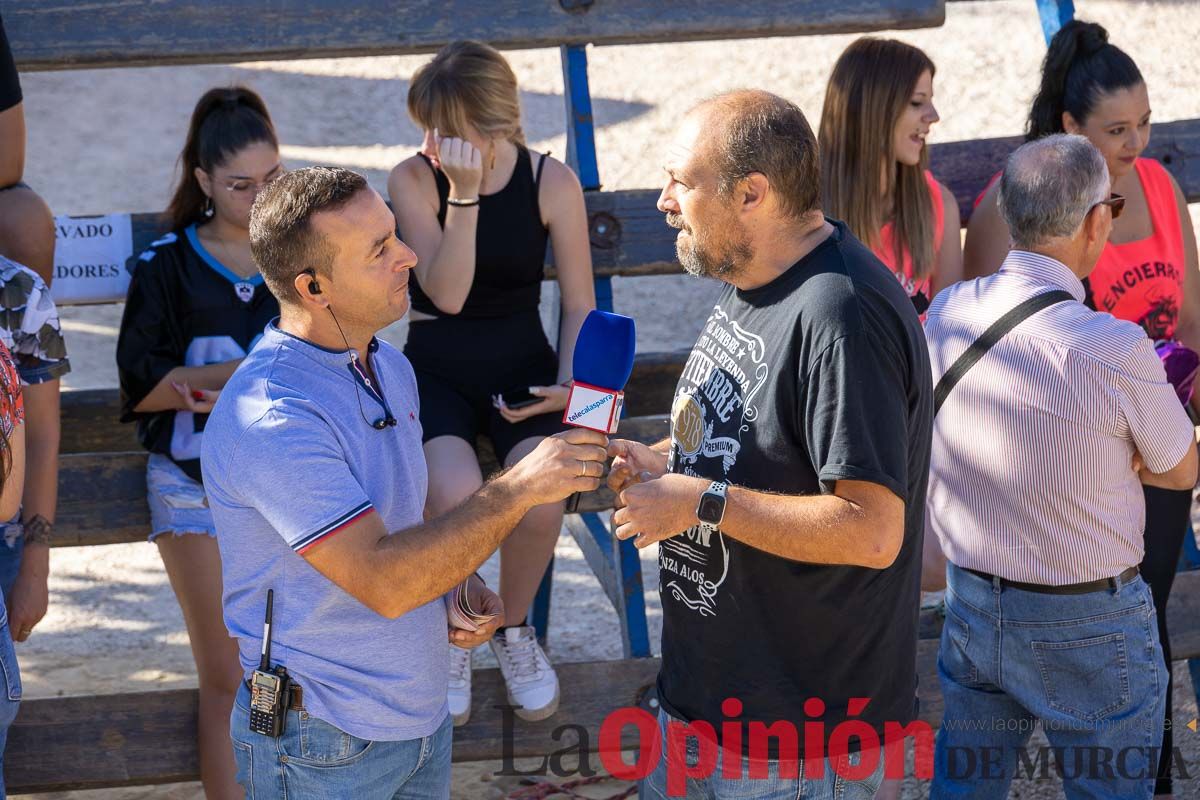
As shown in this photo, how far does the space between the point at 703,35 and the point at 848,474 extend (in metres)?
2.83

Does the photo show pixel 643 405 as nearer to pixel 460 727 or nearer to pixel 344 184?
pixel 460 727

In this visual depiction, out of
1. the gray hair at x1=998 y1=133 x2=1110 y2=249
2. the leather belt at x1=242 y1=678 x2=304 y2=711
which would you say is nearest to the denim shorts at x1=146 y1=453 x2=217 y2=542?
the leather belt at x1=242 y1=678 x2=304 y2=711

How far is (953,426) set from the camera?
10.1 ft

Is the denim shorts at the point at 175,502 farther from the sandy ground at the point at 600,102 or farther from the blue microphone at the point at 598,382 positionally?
the sandy ground at the point at 600,102

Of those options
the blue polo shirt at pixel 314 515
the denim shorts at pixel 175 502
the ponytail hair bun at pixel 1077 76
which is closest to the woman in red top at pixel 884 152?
the ponytail hair bun at pixel 1077 76

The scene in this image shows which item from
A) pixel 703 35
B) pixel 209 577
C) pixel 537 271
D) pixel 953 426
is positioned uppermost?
pixel 703 35

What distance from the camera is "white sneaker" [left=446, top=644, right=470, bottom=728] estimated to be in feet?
12.3

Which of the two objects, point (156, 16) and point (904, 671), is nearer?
point (904, 671)

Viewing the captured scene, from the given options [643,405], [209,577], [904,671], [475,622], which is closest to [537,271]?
[643,405]

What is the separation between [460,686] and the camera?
12.3 ft

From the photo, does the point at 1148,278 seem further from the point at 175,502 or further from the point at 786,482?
the point at 175,502

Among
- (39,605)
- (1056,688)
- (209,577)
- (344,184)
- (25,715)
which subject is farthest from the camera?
(25,715)

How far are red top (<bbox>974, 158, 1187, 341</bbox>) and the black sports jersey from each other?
2.58m

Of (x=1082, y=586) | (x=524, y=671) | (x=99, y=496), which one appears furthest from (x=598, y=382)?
(x=99, y=496)
